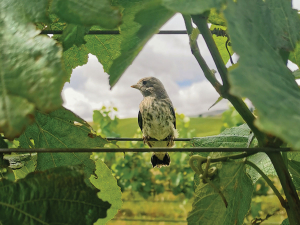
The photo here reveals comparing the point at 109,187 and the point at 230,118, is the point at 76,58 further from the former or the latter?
the point at 230,118

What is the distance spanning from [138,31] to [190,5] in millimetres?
68

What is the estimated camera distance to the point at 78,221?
0.44 meters

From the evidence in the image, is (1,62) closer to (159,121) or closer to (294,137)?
(294,137)

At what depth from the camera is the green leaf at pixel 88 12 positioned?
1.02 ft

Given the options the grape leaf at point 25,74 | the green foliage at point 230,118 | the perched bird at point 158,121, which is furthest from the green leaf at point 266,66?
the green foliage at point 230,118

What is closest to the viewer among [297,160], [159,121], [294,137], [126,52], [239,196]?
[294,137]

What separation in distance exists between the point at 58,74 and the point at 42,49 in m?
0.04

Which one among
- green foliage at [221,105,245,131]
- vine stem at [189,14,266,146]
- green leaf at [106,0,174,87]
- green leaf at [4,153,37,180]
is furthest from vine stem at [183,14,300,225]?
green foliage at [221,105,245,131]

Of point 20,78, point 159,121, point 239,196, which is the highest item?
point 20,78

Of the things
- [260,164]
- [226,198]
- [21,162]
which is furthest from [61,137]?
[260,164]

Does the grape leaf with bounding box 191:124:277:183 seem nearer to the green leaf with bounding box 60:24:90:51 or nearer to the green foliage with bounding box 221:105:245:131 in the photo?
the green leaf with bounding box 60:24:90:51

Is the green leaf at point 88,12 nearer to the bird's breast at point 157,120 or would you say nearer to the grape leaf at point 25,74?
the grape leaf at point 25,74

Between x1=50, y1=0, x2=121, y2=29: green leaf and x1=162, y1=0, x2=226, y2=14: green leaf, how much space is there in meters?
0.05

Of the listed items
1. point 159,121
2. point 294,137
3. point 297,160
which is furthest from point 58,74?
point 159,121
